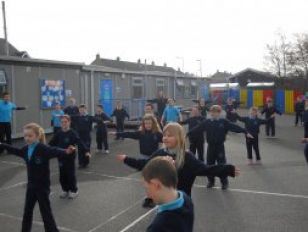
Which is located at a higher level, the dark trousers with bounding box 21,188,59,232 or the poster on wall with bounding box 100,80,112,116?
the poster on wall with bounding box 100,80,112,116

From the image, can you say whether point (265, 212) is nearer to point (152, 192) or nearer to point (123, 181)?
point (123, 181)

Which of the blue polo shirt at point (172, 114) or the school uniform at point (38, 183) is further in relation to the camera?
the blue polo shirt at point (172, 114)

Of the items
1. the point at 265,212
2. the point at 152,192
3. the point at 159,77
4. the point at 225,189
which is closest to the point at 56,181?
the point at 225,189

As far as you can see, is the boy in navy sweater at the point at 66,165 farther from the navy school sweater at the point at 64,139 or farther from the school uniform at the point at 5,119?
the school uniform at the point at 5,119

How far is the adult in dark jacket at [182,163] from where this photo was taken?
4.67 meters

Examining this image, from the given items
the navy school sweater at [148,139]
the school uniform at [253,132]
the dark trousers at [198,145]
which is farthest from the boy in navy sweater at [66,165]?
the school uniform at [253,132]

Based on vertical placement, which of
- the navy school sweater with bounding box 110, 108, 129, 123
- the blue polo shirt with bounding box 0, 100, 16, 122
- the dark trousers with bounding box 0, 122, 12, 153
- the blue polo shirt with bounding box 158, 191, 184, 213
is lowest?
the dark trousers with bounding box 0, 122, 12, 153

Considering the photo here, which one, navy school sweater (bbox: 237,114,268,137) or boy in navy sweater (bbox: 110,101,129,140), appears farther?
boy in navy sweater (bbox: 110,101,129,140)

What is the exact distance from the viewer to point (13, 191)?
956 centimetres

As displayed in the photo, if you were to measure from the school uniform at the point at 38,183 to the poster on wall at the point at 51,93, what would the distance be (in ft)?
46.4

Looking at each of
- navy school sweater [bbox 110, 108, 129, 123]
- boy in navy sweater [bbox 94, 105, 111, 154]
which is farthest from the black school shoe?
navy school sweater [bbox 110, 108, 129, 123]

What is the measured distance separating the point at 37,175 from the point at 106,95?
60.5ft

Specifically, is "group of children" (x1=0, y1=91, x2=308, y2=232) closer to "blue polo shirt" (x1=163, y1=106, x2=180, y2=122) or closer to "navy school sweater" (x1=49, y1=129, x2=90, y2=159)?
"navy school sweater" (x1=49, y1=129, x2=90, y2=159)

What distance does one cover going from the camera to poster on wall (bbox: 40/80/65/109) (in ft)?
65.9
